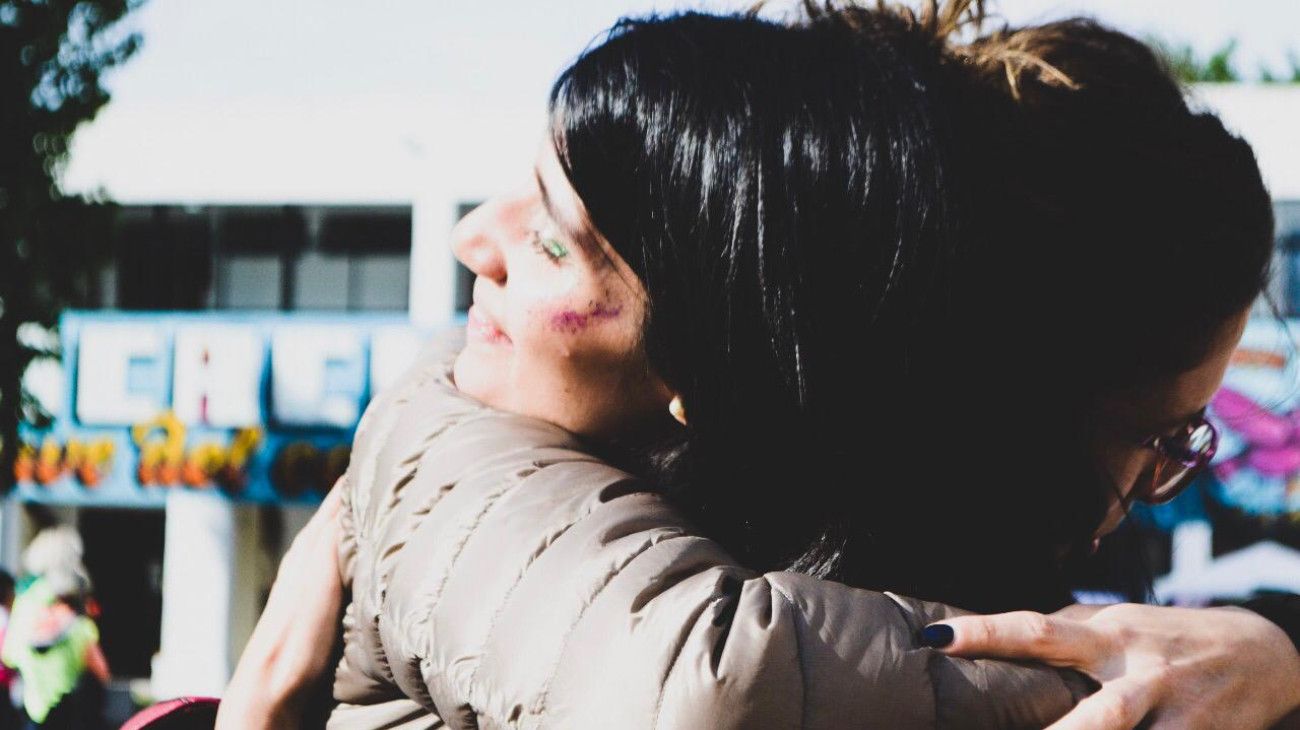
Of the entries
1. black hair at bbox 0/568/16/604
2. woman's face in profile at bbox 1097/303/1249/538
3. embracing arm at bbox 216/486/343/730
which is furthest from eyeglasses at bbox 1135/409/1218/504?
black hair at bbox 0/568/16/604

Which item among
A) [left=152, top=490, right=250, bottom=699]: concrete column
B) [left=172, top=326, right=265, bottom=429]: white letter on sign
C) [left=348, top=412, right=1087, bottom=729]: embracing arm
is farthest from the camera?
[left=152, top=490, right=250, bottom=699]: concrete column

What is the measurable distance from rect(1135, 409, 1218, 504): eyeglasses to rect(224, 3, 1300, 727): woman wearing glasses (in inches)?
1.6

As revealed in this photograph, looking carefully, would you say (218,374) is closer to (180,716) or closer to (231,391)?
(231,391)

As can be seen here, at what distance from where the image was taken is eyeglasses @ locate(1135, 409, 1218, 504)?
1.57 metres

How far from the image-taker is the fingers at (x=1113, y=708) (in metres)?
1.11

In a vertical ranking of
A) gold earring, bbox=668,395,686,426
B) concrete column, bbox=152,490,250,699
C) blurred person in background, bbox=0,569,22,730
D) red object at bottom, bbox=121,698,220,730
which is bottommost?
concrete column, bbox=152,490,250,699

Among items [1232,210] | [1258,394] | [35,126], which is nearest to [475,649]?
[1232,210]

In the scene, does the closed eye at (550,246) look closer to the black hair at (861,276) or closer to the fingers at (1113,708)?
the black hair at (861,276)

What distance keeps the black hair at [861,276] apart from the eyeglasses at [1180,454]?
142 mm

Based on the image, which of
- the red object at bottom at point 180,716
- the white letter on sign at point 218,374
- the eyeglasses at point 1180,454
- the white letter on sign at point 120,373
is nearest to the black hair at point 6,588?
the white letter on sign at point 218,374

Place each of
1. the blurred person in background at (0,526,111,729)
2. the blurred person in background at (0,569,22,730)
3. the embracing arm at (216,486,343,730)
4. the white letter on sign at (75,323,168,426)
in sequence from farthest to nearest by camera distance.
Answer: the white letter on sign at (75,323,168,426) → the blurred person in background at (0,569,22,730) → the blurred person in background at (0,526,111,729) → the embracing arm at (216,486,343,730)

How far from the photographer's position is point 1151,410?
4.93 ft

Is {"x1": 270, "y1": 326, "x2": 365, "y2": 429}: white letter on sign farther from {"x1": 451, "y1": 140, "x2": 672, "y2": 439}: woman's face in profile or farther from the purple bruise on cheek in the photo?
the purple bruise on cheek

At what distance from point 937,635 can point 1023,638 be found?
0.09 metres
